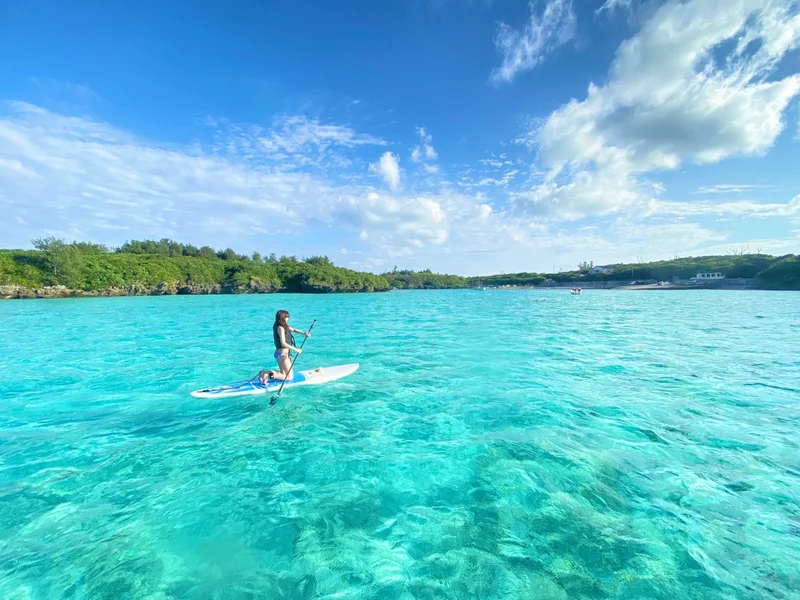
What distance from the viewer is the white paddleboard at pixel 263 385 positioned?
10.8 metres

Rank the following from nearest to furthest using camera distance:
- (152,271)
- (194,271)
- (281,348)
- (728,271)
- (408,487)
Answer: (408,487)
(281,348)
(152,271)
(194,271)
(728,271)

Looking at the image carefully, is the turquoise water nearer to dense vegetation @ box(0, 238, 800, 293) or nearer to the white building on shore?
dense vegetation @ box(0, 238, 800, 293)

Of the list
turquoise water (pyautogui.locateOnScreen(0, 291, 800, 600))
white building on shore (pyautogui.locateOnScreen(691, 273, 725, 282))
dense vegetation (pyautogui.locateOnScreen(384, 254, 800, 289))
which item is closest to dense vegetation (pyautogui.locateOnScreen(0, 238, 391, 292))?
turquoise water (pyautogui.locateOnScreen(0, 291, 800, 600))

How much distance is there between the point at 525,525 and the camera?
5.28m

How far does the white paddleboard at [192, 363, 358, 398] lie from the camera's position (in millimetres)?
10814

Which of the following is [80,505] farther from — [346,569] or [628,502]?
[628,502]

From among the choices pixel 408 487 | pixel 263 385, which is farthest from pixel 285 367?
pixel 408 487

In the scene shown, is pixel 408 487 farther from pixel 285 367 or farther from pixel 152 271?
pixel 152 271

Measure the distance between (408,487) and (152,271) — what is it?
343ft

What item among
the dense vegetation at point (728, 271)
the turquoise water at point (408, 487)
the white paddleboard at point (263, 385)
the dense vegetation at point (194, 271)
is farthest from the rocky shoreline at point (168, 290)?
the dense vegetation at point (728, 271)

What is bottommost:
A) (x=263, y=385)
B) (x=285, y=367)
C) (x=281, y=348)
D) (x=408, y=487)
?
(x=408, y=487)

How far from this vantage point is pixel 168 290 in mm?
91000

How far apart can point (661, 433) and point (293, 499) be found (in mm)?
8203

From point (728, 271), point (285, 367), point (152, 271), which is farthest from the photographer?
point (728, 271)
